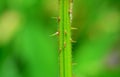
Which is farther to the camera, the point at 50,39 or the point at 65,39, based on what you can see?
the point at 50,39

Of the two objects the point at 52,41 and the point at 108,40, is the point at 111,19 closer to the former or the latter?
the point at 108,40

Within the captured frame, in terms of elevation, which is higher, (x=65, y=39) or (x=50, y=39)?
(x=65, y=39)

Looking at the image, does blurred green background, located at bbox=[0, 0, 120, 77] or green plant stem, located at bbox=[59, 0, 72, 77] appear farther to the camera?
blurred green background, located at bbox=[0, 0, 120, 77]

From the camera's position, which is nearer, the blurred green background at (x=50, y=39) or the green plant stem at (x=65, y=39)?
the green plant stem at (x=65, y=39)

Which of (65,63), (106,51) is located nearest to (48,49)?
(106,51)

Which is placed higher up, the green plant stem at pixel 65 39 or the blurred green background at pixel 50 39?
the green plant stem at pixel 65 39
